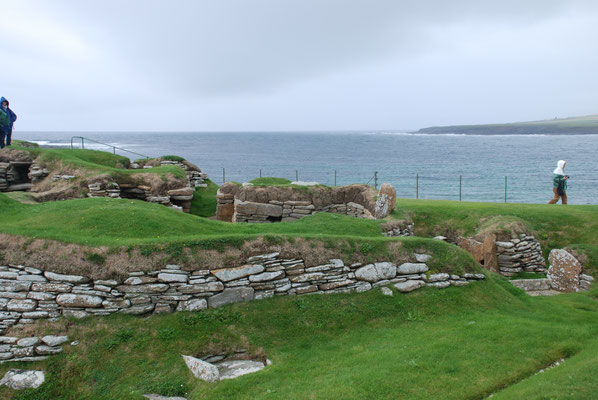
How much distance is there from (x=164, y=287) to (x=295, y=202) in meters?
11.6

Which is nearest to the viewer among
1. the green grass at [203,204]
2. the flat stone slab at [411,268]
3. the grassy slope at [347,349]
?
the grassy slope at [347,349]

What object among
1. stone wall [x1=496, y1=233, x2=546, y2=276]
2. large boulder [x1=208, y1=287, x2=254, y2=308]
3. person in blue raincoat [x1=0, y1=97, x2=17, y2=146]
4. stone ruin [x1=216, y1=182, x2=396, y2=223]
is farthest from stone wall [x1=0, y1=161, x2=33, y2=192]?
stone wall [x1=496, y1=233, x2=546, y2=276]

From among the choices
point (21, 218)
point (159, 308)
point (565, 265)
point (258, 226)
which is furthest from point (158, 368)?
point (565, 265)

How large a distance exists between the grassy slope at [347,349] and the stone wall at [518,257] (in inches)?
236

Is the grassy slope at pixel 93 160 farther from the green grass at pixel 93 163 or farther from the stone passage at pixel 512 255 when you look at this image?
the stone passage at pixel 512 255

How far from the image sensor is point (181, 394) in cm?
837

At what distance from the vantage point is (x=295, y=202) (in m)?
21.1

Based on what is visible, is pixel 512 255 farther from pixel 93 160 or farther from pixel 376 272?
pixel 93 160

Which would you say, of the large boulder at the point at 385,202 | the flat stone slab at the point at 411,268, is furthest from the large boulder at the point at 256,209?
the flat stone slab at the point at 411,268

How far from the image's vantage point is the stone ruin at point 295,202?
21.0 m

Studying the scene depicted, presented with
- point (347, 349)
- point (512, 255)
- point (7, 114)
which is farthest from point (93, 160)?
point (512, 255)

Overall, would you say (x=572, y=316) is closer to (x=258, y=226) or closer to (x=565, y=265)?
(x=565, y=265)

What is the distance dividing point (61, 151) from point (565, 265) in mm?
30234

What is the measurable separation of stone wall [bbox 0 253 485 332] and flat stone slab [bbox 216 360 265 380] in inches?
68.1
